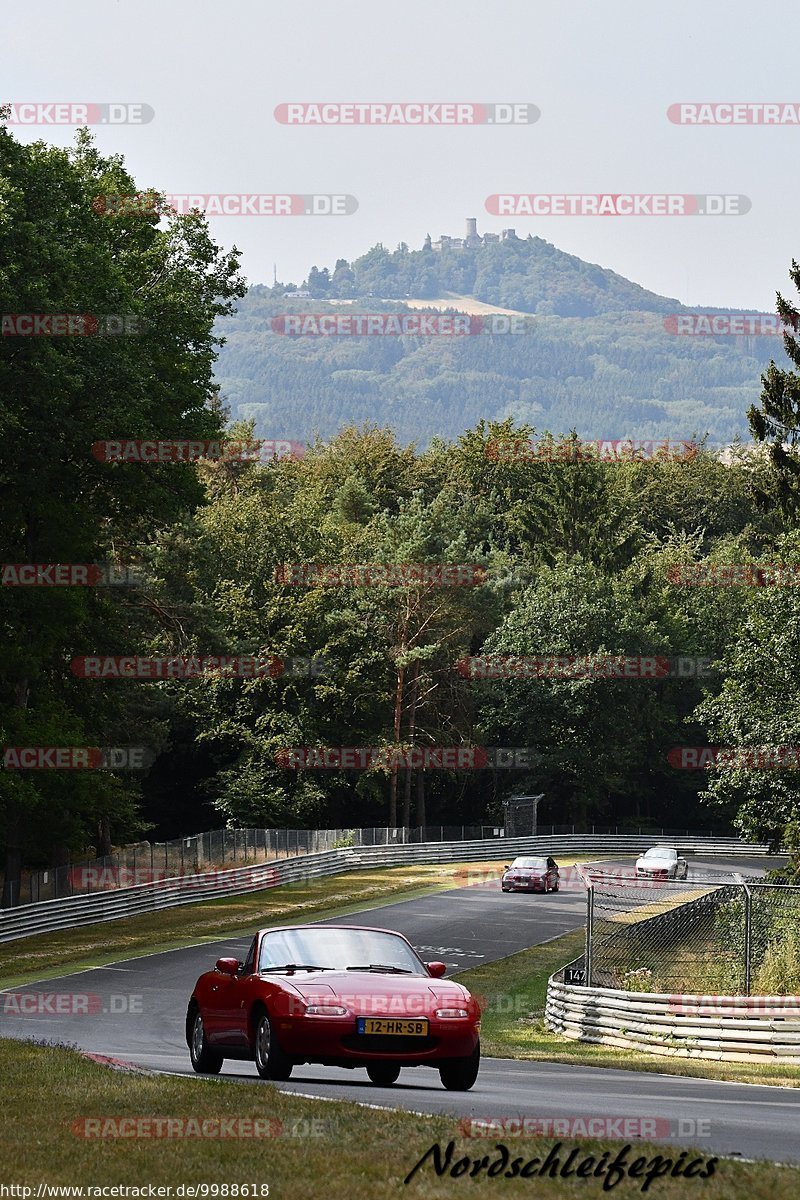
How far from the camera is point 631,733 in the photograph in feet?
283

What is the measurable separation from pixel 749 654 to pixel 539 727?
43086 mm

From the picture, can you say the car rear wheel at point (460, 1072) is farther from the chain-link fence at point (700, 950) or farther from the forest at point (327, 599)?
the forest at point (327, 599)

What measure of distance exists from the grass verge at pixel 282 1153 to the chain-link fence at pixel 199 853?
3225cm

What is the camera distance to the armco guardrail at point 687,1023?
19.0m

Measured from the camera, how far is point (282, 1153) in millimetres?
8602

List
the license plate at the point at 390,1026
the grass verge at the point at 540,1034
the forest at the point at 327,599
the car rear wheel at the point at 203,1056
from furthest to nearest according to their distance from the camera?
the forest at the point at 327,599, the grass verge at the point at 540,1034, the car rear wheel at the point at 203,1056, the license plate at the point at 390,1026

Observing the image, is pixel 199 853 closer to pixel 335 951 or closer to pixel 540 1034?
pixel 540 1034

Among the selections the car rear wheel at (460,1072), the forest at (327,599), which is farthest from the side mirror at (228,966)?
the forest at (327,599)

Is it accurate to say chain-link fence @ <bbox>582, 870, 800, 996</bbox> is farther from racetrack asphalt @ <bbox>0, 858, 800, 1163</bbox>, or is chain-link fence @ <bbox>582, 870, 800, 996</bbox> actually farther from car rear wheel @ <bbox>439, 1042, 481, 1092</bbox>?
car rear wheel @ <bbox>439, 1042, 481, 1092</bbox>

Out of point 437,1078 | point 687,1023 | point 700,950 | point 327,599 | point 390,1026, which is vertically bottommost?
point 700,950

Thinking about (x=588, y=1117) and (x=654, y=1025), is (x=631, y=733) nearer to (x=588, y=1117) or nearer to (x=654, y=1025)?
(x=654, y=1025)

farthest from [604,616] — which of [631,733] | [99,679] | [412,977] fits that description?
[412,977]

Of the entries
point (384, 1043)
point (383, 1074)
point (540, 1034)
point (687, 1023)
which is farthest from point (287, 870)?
point (384, 1043)

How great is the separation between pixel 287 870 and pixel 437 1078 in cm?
4189
